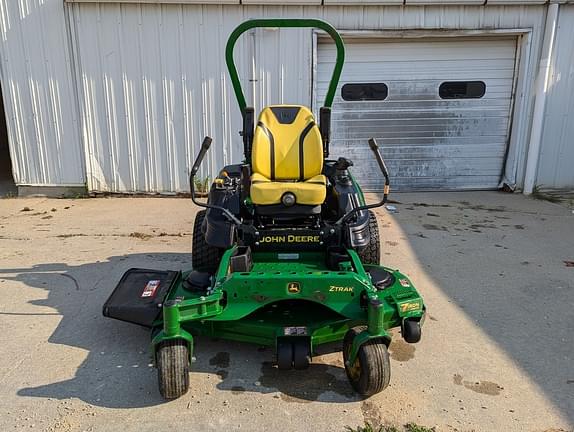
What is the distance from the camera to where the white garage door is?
722cm

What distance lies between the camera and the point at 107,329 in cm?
331

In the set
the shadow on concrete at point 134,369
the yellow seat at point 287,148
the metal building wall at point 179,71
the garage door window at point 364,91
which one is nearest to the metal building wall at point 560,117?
the metal building wall at point 179,71

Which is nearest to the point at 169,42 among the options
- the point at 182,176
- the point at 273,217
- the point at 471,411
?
the point at 182,176

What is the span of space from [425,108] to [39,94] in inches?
215

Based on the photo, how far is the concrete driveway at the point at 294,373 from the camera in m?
2.50

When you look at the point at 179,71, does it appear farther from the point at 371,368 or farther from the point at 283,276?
the point at 371,368

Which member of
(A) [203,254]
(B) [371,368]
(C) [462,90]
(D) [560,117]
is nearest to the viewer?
(B) [371,368]

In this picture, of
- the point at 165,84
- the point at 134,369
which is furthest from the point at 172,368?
the point at 165,84

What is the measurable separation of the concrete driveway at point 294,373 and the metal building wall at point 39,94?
6.63 ft

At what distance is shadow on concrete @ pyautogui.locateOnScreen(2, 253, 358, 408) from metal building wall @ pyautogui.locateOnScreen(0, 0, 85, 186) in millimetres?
3824

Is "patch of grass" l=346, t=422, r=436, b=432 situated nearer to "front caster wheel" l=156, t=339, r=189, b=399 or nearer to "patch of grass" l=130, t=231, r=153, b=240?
"front caster wheel" l=156, t=339, r=189, b=399

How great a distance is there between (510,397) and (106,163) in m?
6.03

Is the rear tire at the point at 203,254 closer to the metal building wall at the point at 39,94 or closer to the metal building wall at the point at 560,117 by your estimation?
the metal building wall at the point at 39,94

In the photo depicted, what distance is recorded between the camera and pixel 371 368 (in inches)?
98.4
